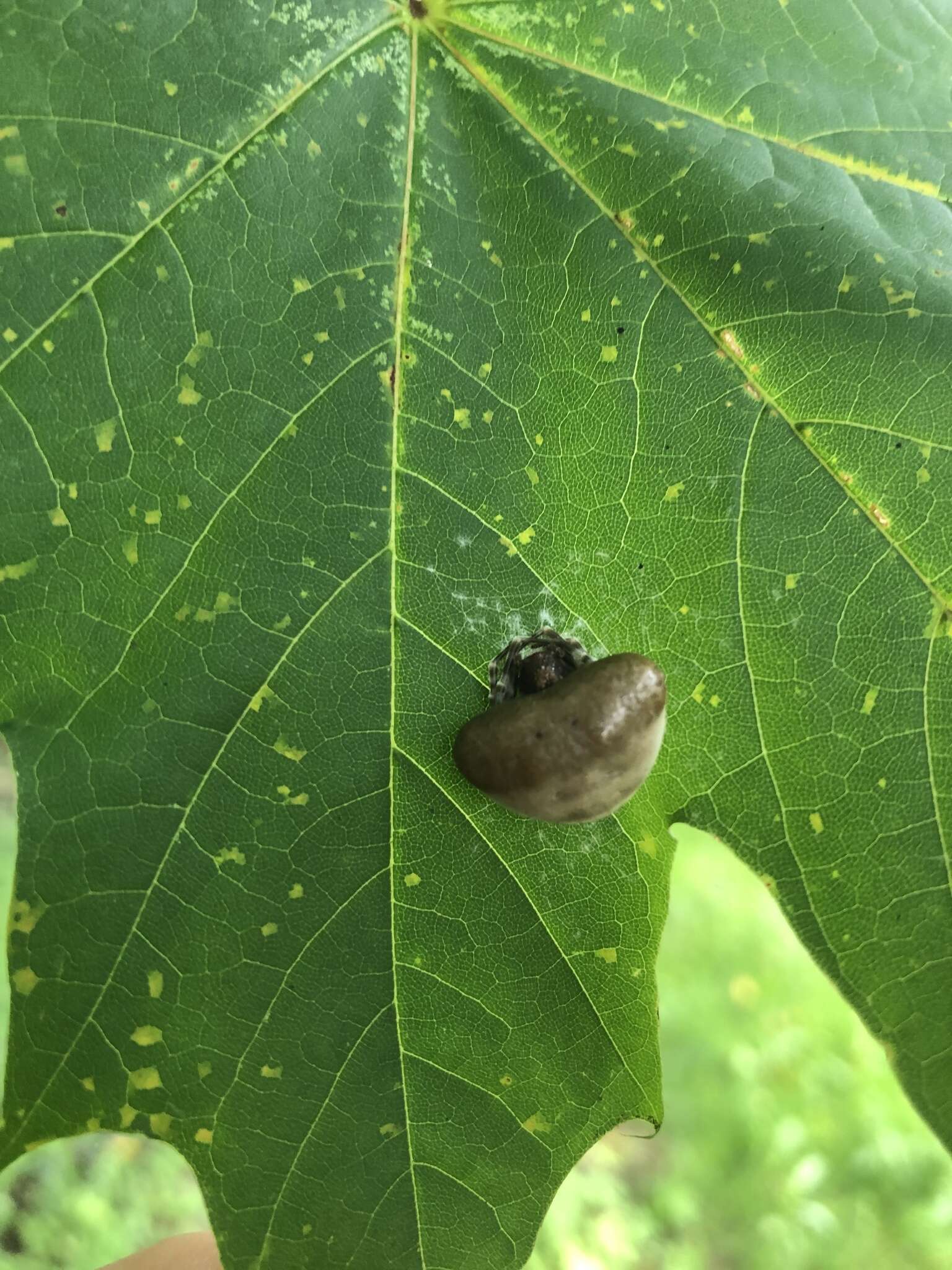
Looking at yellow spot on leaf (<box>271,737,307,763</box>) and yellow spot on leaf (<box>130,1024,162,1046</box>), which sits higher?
→ yellow spot on leaf (<box>271,737,307,763</box>)

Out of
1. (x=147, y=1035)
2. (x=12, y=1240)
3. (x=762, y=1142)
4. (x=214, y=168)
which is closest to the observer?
(x=214, y=168)

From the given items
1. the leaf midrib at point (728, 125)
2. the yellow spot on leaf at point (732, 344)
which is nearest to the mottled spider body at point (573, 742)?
the yellow spot on leaf at point (732, 344)

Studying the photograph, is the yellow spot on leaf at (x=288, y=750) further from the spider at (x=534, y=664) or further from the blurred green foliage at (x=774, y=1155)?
the blurred green foliage at (x=774, y=1155)

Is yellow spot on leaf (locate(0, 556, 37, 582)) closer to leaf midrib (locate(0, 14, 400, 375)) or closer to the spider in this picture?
leaf midrib (locate(0, 14, 400, 375))

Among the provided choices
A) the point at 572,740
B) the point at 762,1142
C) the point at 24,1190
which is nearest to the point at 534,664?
the point at 572,740

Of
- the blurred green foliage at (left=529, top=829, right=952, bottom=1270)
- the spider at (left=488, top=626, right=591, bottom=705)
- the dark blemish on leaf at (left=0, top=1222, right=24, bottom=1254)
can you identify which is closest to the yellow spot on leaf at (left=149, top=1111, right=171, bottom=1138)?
the spider at (left=488, top=626, right=591, bottom=705)

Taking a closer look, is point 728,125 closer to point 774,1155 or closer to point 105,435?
point 105,435

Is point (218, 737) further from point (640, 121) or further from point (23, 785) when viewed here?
point (640, 121)
